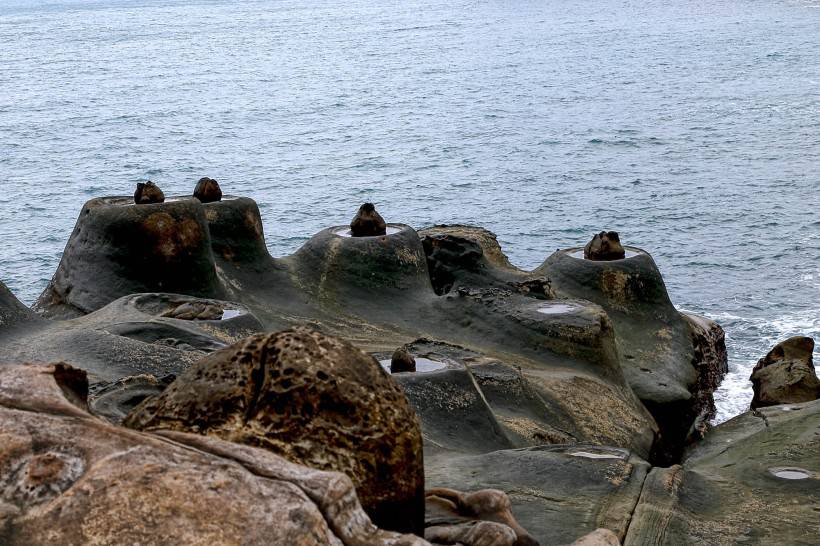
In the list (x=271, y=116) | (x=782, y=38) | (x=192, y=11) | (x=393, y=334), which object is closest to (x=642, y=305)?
(x=393, y=334)

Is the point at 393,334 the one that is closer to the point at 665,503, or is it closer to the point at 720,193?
the point at 665,503

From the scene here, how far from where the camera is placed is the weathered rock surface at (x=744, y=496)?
889cm

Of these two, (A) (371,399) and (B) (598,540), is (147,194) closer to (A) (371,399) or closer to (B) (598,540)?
(A) (371,399)

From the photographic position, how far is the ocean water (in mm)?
34875

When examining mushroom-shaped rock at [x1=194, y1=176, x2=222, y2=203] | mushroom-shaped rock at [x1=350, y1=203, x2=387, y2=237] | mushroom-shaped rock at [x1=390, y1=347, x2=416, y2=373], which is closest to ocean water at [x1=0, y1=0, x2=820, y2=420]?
mushroom-shaped rock at [x1=350, y1=203, x2=387, y2=237]

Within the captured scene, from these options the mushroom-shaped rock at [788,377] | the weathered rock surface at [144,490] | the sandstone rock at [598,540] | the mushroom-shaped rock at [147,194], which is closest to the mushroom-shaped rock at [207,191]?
the mushroom-shaped rock at [147,194]

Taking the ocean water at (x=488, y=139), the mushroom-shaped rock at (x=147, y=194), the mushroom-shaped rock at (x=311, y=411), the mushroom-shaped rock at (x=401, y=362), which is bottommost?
the ocean water at (x=488, y=139)

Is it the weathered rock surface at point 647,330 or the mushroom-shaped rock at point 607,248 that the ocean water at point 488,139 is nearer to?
the weathered rock surface at point 647,330

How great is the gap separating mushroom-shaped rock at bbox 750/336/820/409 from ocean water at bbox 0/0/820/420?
1466mm

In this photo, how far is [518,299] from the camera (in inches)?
685

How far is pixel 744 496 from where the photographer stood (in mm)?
10281

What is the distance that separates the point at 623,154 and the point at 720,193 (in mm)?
8150

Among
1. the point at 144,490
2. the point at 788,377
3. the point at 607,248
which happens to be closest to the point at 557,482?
the point at 144,490

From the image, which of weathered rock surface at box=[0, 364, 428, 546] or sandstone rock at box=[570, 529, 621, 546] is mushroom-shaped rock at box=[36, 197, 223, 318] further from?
weathered rock surface at box=[0, 364, 428, 546]
